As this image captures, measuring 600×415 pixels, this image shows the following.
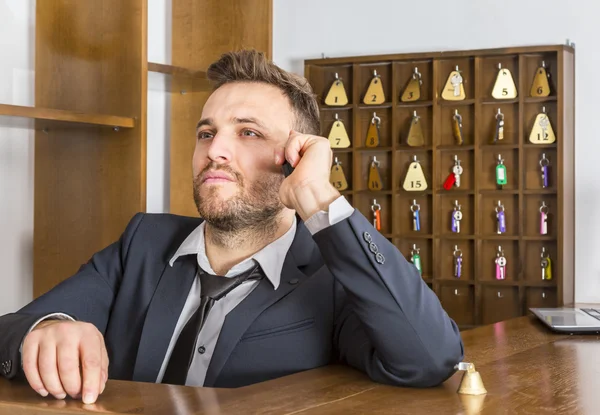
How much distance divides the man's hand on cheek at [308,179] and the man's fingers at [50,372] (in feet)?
1.61

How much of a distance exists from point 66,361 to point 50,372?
37 mm

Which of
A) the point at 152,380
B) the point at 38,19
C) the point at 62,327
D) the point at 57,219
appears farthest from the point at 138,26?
the point at 62,327

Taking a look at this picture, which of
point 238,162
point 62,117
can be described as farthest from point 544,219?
point 238,162

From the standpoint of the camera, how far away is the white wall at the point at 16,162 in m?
3.56

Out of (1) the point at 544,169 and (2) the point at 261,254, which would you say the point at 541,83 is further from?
(2) the point at 261,254

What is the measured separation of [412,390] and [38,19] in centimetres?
272

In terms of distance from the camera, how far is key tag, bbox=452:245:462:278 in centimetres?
493

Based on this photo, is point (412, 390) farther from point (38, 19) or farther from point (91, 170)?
point (38, 19)

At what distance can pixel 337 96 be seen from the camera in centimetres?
515

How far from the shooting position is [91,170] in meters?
3.59

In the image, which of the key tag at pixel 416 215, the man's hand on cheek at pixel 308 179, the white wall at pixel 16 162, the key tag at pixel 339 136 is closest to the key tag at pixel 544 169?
the key tag at pixel 416 215

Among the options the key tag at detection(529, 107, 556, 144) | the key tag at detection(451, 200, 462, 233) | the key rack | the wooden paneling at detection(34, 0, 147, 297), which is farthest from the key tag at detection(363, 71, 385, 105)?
the wooden paneling at detection(34, 0, 147, 297)

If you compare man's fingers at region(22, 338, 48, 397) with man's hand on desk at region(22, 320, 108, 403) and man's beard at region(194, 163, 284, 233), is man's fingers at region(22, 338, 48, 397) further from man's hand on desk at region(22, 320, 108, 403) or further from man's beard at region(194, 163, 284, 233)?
man's beard at region(194, 163, 284, 233)

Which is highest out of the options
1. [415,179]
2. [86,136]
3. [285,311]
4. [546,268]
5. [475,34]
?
[475,34]
